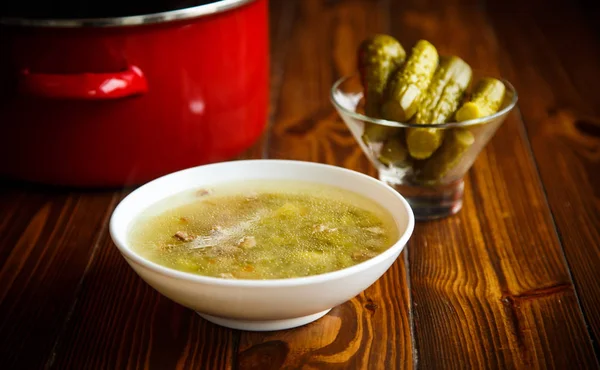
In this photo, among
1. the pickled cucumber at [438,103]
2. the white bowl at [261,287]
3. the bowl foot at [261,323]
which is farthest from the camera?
the pickled cucumber at [438,103]

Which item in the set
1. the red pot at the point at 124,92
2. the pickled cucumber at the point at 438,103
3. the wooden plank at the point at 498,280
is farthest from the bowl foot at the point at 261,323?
the red pot at the point at 124,92

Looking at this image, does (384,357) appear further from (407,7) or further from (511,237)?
(407,7)

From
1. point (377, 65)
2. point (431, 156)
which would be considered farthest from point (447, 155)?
point (377, 65)

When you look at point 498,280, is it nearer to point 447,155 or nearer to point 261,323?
point 447,155

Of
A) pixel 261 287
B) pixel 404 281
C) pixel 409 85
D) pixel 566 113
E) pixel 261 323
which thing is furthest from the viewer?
pixel 566 113

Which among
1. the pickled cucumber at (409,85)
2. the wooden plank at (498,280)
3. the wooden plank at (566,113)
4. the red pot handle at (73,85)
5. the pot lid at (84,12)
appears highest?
the pot lid at (84,12)

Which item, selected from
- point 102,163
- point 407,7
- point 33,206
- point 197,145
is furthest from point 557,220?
point 407,7

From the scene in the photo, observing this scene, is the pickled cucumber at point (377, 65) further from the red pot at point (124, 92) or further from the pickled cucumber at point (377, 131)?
the red pot at point (124, 92)
